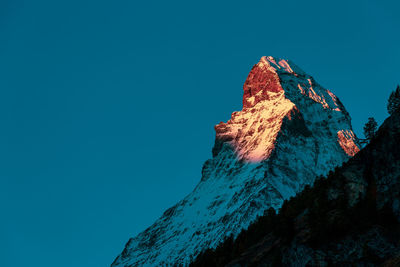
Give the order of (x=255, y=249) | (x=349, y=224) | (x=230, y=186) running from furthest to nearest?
(x=230, y=186)
(x=255, y=249)
(x=349, y=224)

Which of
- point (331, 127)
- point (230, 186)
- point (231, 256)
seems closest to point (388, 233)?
point (231, 256)

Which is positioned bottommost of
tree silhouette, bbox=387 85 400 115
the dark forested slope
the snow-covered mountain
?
the dark forested slope

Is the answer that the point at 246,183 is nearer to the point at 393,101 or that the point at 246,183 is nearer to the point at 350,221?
the point at 393,101

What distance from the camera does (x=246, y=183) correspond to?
157 m

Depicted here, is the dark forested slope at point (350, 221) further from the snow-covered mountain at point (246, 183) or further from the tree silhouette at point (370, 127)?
the snow-covered mountain at point (246, 183)

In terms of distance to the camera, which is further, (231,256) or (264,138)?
(264,138)

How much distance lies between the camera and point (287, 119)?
189 metres

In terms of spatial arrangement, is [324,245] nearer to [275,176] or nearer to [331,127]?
[275,176]

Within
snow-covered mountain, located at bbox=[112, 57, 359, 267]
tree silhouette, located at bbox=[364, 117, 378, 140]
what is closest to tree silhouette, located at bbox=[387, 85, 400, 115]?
tree silhouette, located at bbox=[364, 117, 378, 140]

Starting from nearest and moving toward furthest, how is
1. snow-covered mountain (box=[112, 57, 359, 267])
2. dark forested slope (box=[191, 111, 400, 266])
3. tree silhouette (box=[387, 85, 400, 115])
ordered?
dark forested slope (box=[191, 111, 400, 266]), tree silhouette (box=[387, 85, 400, 115]), snow-covered mountain (box=[112, 57, 359, 267])

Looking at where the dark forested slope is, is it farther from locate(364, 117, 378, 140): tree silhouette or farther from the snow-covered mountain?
the snow-covered mountain

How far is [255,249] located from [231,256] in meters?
8.17

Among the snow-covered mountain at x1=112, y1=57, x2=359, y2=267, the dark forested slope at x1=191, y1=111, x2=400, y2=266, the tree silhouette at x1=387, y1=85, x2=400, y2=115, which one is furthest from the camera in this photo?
the snow-covered mountain at x1=112, y1=57, x2=359, y2=267

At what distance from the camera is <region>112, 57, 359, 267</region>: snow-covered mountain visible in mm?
141750
